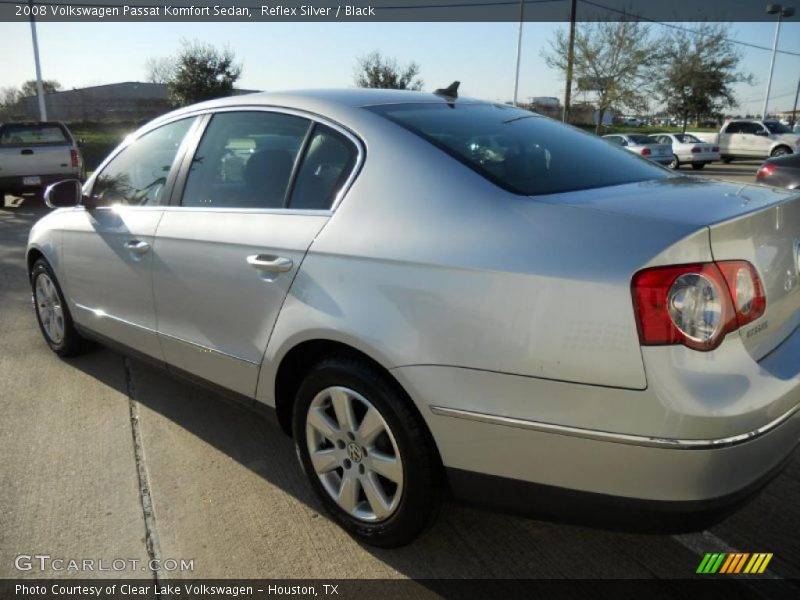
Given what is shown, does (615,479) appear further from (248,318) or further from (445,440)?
(248,318)

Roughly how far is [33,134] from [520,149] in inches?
515

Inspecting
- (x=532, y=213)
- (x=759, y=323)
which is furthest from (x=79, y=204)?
(x=759, y=323)

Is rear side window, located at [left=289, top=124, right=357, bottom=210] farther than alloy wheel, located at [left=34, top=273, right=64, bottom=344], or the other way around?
alloy wheel, located at [left=34, top=273, right=64, bottom=344]

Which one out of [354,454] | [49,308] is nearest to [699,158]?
[49,308]

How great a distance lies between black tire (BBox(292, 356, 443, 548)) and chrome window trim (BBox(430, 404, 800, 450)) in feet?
0.59

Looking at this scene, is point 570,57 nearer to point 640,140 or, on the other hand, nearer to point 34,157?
point 640,140

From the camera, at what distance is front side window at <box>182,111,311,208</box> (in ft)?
8.70

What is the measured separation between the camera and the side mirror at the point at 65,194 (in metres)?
3.74

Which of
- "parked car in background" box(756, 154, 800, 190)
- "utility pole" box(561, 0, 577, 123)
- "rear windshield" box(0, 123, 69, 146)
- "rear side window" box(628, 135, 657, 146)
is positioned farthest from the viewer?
"utility pole" box(561, 0, 577, 123)

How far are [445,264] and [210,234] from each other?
1.26 m

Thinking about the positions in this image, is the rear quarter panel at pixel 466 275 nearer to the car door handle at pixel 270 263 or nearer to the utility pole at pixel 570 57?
the car door handle at pixel 270 263

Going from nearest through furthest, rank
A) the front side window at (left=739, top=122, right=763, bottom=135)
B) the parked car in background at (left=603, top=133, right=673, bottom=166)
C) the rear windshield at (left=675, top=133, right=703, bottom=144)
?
1. the parked car in background at (left=603, top=133, right=673, bottom=166)
2. the rear windshield at (left=675, top=133, right=703, bottom=144)
3. the front side window at (left=739, top=122, right=763, bottom=135)

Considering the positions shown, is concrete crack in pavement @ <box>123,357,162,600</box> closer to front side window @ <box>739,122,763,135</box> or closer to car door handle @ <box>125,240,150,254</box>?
car door handle @ <box>125,240,150,254</box>

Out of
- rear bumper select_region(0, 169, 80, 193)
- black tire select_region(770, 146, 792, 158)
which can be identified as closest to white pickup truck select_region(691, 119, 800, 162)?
black tire select_region(770, 146, 792, 158)
